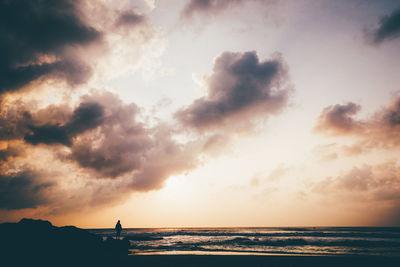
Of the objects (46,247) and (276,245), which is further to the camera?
(276,245)

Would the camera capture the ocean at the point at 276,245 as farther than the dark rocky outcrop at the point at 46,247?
Yes

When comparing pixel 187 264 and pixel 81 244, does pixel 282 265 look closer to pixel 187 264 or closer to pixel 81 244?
pixel 187 264

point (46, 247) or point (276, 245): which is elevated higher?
point (46, 247)

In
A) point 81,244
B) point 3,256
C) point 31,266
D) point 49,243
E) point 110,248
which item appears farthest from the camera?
point 110,248

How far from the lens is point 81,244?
→ 18875 millimetres

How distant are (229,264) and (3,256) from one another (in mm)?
17471

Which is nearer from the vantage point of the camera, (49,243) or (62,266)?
(62,266)

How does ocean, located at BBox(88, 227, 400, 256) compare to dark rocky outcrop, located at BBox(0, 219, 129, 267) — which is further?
ocean, located at BBox(88, 227, 400, 256)

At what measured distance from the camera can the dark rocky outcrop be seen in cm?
1445

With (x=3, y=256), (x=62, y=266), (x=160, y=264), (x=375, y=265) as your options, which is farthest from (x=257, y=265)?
(x=3, y=256)

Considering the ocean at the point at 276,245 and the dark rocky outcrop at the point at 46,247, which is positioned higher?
the dark rocky outcrop at the point at 46,247

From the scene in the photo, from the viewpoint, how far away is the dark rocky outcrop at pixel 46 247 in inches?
569

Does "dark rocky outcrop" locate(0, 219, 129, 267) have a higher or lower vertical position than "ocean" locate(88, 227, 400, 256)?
higher

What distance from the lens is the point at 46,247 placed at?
16484 mm
